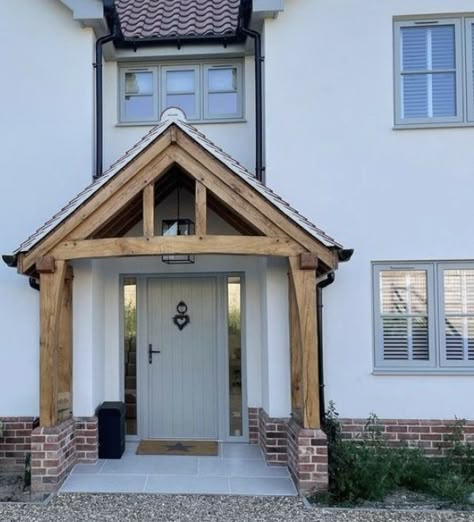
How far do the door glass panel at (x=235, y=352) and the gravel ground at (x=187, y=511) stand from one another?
2.08 m

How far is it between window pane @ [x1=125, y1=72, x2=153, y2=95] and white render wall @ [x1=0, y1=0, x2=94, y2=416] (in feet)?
2.53

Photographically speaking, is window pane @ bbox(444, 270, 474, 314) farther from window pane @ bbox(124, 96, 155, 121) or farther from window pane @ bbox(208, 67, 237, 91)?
window pane @ bbox(124, 96, 155, 121)

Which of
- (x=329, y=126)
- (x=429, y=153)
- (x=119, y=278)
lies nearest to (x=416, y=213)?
(x=429, y=153)

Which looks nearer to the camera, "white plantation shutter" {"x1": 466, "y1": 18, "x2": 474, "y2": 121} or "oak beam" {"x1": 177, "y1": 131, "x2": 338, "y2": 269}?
"oak beam" {"x1": 177, "y1": 131, "x2": 338, "y2": 269}

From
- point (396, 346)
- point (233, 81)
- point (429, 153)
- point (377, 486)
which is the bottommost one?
point (377, 486)

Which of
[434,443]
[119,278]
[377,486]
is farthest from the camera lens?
[119,278]

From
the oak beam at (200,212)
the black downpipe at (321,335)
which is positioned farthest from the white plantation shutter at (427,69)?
the oak beam at (200,212)

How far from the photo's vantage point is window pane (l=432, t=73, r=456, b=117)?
284 inches

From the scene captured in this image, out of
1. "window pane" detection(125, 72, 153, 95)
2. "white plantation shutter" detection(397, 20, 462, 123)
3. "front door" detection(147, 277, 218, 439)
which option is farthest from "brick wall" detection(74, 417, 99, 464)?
"white plantation shutter" detection(397, 20, 462, 123)

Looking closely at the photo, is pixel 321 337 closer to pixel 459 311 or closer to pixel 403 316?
pixel 403 316

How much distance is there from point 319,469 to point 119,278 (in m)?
4.11

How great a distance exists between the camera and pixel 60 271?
6.06m

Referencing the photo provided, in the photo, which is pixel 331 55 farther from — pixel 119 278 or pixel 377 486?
pixel 377 486

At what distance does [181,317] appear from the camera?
26.1 feet
